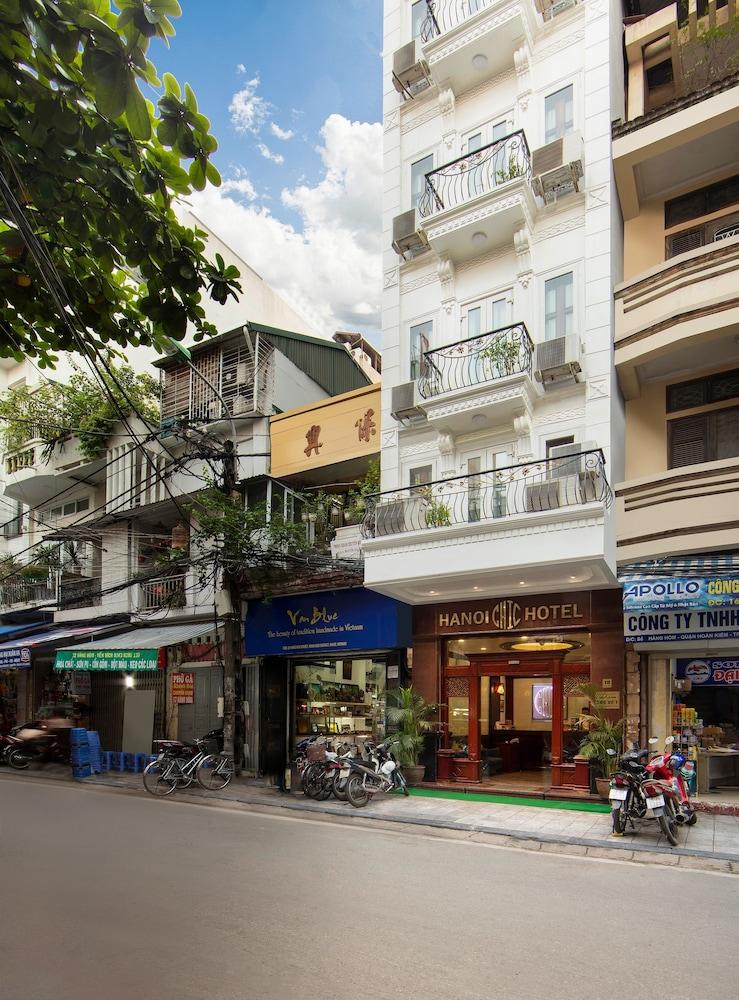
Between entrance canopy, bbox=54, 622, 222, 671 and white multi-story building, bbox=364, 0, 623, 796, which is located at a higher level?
white multi-story building, bbox=364, 0, 623, 796

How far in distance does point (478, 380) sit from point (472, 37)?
7152 millimetres

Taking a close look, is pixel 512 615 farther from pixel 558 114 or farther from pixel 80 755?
pixel 80 755

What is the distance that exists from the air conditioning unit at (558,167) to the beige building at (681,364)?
0.69m

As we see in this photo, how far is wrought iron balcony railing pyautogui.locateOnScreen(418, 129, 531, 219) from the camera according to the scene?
1470cm

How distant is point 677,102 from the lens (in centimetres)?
1309

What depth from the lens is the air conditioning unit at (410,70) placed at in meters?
16.8

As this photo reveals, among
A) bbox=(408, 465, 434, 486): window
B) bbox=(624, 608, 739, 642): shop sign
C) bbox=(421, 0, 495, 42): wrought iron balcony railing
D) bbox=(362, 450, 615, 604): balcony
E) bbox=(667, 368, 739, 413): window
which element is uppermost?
Result: bbox=(421, 0, 495, 42): wrought iron balcony railing

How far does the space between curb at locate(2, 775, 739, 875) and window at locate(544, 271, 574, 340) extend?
8.52m

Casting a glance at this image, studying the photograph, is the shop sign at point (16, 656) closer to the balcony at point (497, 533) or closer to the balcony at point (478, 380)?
the balcony at point (497, 533)

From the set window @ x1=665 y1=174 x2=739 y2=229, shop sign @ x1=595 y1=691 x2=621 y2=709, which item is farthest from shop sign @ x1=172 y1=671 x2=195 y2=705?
window @ x1=665 y1=174 x2=739 y2=229

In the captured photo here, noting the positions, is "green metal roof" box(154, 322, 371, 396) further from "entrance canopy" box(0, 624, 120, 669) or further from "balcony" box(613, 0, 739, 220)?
"balcony" box(613, 0, 739, 220)

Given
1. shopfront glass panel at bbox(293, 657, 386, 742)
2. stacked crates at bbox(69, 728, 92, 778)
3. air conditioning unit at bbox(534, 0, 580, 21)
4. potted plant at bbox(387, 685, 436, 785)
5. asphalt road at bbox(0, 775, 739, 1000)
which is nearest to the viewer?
asphalt road at bbox(0, 775, 739, 1000)

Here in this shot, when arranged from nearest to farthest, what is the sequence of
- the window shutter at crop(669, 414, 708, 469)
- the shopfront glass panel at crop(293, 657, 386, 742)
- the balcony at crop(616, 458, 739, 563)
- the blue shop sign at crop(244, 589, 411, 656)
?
1. the balcony at crop(616, 458, 739, 563)
2. the window shutter at crop(669, 414, 708, 469)
3. the blue shop sign at crop(244, 589, 411, 656)
4. the shopfront glass panel at crop(293, 657, 386, 742)

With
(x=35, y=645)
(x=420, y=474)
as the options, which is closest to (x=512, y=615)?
(x=420, y=474)
